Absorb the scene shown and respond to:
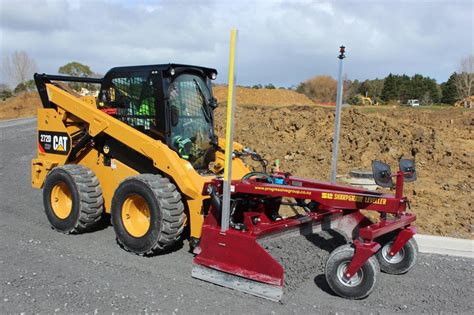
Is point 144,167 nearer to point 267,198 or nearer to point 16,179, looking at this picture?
point 267,198

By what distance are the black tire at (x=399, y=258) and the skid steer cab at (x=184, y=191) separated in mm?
13

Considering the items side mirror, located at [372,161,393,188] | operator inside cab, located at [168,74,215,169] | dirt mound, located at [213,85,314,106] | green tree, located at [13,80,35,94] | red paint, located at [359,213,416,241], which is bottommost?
red paint, located at [359,213,416,241]

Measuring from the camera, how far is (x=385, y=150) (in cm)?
1260

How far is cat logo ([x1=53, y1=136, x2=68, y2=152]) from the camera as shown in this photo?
6703 mm

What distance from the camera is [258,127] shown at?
51.5ft

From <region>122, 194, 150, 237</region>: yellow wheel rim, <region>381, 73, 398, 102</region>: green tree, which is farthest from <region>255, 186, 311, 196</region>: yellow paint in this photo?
<region>381, 73, 398, 102</region>: green tree

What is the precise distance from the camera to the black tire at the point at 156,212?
5.17 metres

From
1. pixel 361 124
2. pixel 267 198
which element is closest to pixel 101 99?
pixel 267 198

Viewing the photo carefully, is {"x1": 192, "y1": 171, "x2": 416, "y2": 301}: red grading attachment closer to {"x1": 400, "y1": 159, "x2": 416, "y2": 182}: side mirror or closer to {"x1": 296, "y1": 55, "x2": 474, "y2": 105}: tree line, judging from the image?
{"x1": 400, "y1": 159, "x2": 416, "y2": 182}: side mirror

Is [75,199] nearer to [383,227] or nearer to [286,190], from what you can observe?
[286,190]

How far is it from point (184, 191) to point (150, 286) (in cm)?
115

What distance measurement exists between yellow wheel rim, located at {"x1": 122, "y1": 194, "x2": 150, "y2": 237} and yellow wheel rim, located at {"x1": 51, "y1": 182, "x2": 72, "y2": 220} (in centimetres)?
126

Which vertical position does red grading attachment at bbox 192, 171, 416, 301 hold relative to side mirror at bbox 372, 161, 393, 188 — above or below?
below

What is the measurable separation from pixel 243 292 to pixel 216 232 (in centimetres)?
66
